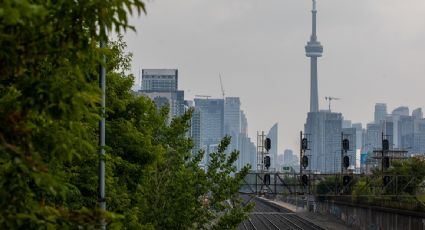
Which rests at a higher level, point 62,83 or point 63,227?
point 62,83

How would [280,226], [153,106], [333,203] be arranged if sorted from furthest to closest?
[333,203], [280,226], [153,106]

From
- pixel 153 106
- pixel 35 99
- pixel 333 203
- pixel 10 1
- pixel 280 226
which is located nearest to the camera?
pixel 10 1

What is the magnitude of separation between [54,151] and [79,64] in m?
1.30

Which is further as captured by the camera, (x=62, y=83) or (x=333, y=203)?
(x=333, y=203)

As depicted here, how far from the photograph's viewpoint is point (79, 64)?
404 inches

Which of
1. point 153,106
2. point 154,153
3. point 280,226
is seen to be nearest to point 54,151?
point 154,153

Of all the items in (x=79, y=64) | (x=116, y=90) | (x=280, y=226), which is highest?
(x=116, y=90)

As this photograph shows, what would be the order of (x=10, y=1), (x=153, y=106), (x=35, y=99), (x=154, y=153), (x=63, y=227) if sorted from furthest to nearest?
1. (x=153, y=106)
2. (x=154, y=153)
3. (x=63, y=227)
4. (x=35, y=99)
5. (x=10, y=1)

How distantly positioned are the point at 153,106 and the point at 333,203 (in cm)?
11447

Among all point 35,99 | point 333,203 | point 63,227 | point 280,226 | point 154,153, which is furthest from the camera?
point 333,203

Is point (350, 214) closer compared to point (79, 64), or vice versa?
point (79, 64)

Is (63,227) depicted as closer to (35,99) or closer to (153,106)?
(35,99)

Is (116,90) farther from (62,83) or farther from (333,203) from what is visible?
(333,203)

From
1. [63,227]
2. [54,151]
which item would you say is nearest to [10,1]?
[54,151]
